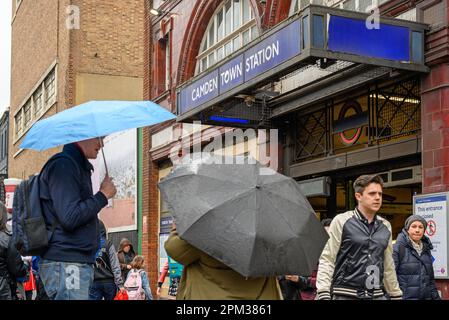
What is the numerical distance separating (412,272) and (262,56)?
4902mm

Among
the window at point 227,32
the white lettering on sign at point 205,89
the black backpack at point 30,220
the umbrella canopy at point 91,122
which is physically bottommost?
the black backpack at point 30,220

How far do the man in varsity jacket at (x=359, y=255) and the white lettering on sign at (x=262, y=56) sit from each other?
5813 mm

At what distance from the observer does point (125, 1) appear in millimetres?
31359

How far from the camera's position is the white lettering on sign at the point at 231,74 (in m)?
12.8

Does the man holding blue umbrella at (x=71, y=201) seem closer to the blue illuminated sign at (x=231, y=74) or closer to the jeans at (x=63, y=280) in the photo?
the jeans at (x=63, y=280)

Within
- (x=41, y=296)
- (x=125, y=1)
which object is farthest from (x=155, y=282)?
(x=41, y=296)

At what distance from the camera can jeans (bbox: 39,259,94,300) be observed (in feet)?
16.1

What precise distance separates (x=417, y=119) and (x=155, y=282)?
39.6 ft

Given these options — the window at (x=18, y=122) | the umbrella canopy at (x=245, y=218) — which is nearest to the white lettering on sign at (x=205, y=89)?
the umbrella canopy at (x=245, y=218)

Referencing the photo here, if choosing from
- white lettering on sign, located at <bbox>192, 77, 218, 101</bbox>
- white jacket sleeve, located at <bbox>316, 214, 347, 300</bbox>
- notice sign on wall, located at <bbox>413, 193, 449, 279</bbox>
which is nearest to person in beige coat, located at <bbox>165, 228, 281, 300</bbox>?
white jacket sleeve, located at <bbox>316, 214, 347, 300</bbox>

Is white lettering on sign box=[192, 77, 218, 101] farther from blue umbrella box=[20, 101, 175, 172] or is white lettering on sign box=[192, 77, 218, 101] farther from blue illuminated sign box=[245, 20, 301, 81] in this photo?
blue umbrella box=[20, 101, 175, 172]

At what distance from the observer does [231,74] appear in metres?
13.1

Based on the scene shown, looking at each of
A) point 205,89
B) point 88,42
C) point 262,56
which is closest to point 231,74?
point 205,89
